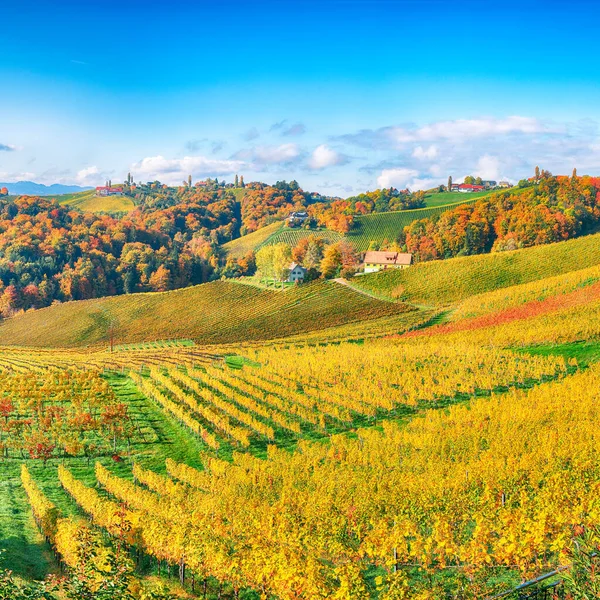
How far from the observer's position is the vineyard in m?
18.3

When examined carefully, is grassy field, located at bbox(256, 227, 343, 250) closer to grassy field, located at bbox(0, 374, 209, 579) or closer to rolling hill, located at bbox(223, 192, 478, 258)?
rolling hill, located at bbox(223, 192, 478, 258)

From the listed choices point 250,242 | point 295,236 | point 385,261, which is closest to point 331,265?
point 385,261

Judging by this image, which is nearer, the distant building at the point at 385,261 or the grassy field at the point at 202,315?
the grassy field at the point at 202,315

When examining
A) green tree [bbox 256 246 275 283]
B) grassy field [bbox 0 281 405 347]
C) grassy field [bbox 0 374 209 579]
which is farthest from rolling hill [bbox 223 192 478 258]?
grassy field [bbox 0 374 209 579]

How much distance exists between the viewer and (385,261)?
4444 inches

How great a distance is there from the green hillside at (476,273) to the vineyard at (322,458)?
11738 mm

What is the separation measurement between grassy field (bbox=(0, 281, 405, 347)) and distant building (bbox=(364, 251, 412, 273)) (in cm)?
1924

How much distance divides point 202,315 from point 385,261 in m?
39.4

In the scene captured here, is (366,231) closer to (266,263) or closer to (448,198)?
(448,198)

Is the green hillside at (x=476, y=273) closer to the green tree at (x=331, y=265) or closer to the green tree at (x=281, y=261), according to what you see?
the green tree at (x=331, y=265)

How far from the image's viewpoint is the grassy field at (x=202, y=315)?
3196 inches

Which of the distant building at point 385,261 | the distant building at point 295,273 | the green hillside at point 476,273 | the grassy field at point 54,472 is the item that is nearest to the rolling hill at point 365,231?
the distant building at point 385,261

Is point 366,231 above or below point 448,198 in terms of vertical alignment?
below

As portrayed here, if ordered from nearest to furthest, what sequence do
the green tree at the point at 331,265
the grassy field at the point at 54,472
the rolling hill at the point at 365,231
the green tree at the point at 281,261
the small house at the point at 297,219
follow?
the grassy field at the point at 54,472 → the green tree at the point at 331,265 → the green tree at the point at 281,261 → the rolling hill at the point at 365,231 → the small house at the point at 297,219
